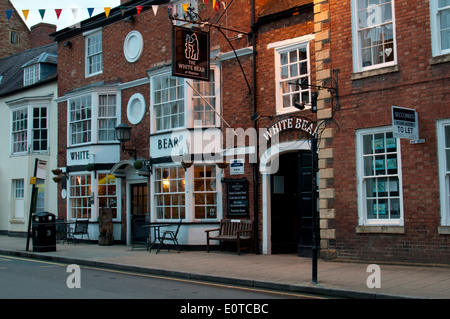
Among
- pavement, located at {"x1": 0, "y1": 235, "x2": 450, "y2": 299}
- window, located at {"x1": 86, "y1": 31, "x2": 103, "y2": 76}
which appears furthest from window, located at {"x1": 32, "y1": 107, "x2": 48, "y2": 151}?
pavement, located at {"x1": 0, "y1": 235, "x2": 450, "y2": 299}

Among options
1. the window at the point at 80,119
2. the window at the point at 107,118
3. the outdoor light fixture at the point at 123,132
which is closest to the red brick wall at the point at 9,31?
the window at the point at 80,119

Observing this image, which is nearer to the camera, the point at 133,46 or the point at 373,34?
the point at 373,34

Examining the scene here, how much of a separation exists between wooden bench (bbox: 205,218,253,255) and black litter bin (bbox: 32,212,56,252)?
16.4 ft

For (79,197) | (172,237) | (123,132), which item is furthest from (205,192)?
(79,197)

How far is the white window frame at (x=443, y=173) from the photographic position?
35.7 feet

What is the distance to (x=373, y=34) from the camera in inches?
483

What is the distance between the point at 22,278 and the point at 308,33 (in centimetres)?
930

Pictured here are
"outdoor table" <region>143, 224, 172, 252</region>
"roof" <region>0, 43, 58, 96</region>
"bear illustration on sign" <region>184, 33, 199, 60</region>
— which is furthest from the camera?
"roof" <region>0, 43, 58, 96</region>

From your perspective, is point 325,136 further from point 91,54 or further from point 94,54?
point 91,54

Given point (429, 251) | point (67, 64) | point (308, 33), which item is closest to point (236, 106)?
point (308, 33)

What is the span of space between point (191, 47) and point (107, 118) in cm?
632

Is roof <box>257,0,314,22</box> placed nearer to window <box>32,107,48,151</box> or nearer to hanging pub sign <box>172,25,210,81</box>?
hanging pub sign <box>172,25,210,81</box>

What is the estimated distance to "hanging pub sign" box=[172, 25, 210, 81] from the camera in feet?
46.7

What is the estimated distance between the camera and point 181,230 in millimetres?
16609
